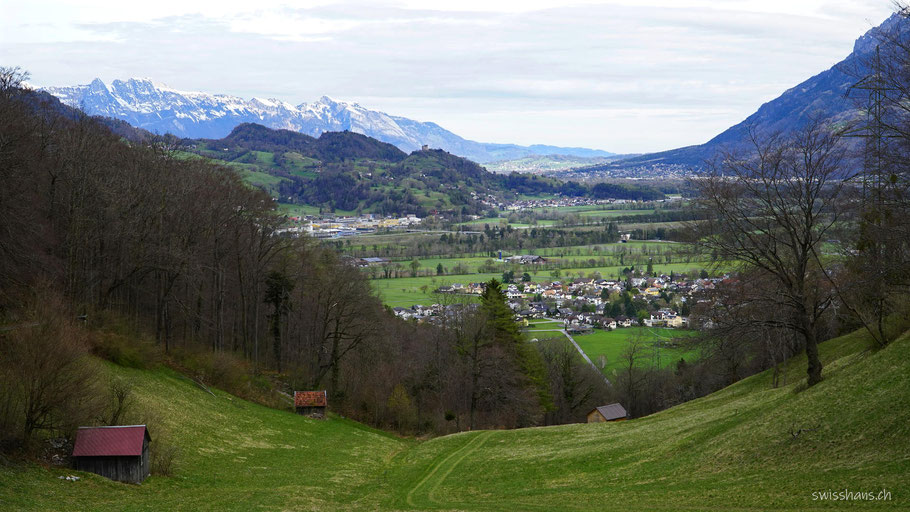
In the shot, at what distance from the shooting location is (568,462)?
23500 millimetres

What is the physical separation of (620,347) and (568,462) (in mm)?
53586

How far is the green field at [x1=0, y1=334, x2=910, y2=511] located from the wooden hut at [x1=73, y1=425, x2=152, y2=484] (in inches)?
23.7

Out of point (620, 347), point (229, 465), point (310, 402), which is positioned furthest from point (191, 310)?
point (620, 347)

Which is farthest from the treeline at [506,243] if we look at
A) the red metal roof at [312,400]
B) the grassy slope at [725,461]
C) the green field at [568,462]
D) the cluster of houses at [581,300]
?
the grassy slope at [725,461]

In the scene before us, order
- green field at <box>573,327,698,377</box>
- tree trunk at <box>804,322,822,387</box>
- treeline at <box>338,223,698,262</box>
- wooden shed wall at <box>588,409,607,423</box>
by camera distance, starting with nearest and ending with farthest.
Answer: tree trunk at <box>804,322,822,387</box>
wooden shed wall at <box>588,409,607,423</box>
green field at <box>573,327,698,377</box>
treeline at <box>338,223,698,262</box>

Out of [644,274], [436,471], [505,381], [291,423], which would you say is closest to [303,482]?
[436,471]

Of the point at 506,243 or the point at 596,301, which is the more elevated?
the point at 506,243

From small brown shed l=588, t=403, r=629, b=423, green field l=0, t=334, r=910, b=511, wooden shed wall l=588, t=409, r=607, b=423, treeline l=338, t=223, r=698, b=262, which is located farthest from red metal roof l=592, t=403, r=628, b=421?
treeline l=338, t=223, r=698, b=262

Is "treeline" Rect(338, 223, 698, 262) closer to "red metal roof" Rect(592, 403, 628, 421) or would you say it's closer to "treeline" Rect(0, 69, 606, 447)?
"treeline" Rect(0, 69, 606, 447)

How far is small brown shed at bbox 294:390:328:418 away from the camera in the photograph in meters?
38.1

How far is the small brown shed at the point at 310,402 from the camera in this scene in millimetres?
38094

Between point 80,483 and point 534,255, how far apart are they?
133 metres

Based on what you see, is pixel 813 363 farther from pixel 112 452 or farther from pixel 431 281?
pixel 431 281

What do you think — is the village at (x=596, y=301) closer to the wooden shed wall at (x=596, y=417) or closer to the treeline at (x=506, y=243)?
the treeline at (x=506, y=243)
